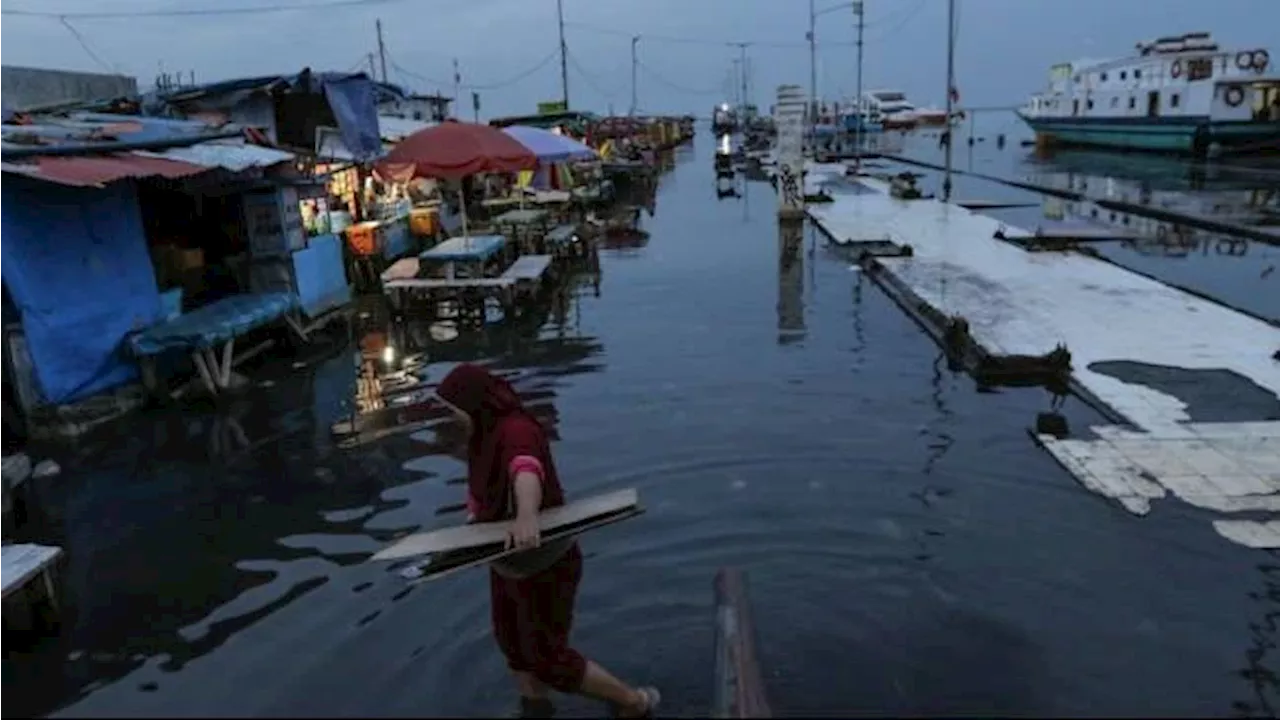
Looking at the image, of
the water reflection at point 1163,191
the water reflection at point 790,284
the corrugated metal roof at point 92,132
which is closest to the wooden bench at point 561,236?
the water reflection at point 790,284

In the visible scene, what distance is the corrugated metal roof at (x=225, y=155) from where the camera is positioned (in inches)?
411

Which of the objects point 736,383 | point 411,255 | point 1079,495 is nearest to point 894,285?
point 736,383

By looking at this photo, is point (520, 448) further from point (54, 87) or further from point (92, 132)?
point (54, 87)

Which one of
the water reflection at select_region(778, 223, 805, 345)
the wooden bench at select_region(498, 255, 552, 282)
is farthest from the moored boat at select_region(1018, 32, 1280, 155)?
the wooden bench at select_region(498, 255, 552, 282)

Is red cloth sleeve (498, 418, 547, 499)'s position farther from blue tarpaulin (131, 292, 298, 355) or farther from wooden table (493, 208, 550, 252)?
wooden table (493, 208, 550, 252)

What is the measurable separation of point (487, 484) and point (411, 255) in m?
17.7

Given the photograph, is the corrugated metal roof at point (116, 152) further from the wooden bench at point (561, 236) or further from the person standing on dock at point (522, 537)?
the wooden bench at point (561, 236)

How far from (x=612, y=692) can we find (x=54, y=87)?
16403 mm

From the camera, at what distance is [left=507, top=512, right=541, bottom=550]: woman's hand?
347 cm

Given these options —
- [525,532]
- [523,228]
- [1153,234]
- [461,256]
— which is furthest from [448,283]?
[1153,234]

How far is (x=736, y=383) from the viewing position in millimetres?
10102

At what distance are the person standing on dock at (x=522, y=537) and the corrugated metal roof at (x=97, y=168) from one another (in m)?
6.53

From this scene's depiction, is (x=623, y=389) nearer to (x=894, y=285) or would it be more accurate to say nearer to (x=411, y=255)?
(x=894, y=285)

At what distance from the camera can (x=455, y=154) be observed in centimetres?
1302
